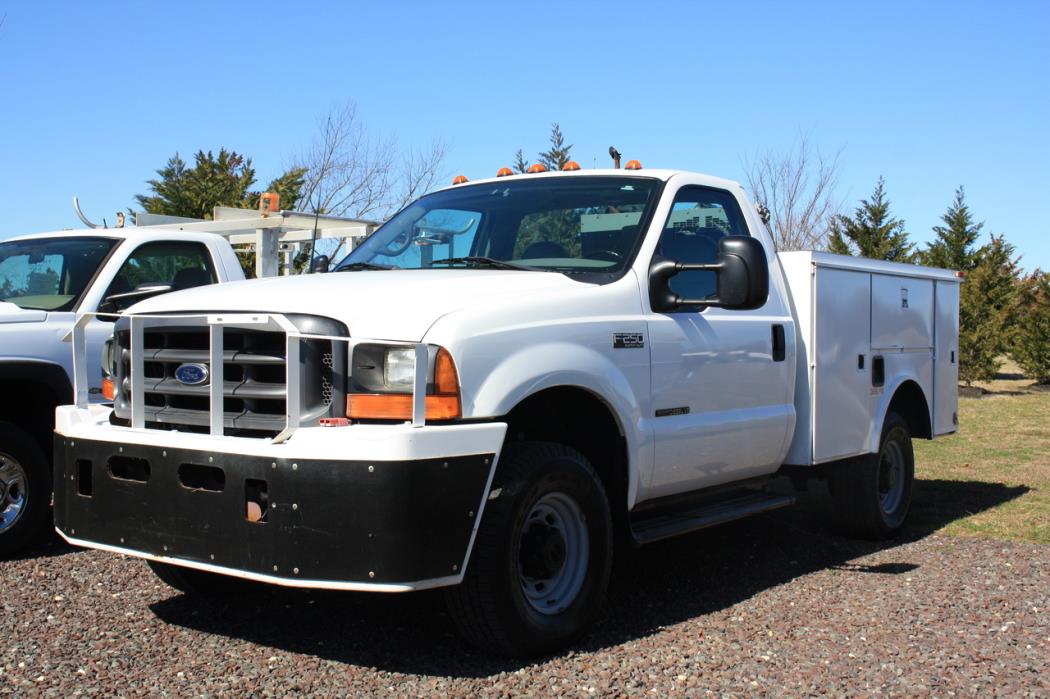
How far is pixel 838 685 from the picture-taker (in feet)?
13.9

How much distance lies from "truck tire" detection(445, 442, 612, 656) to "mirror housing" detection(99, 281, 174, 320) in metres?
3.26

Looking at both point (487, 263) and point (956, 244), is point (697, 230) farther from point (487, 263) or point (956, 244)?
point (956, 244)

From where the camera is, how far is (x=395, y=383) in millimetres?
3979

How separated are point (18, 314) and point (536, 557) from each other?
367 centimetres

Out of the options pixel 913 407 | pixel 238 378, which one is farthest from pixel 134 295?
pixel 913 407

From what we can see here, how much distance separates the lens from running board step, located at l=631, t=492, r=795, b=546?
516cm

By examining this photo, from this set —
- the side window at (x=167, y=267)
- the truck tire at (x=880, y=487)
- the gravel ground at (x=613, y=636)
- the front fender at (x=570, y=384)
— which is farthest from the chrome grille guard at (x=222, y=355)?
the truck tire at (x=880, y=487)

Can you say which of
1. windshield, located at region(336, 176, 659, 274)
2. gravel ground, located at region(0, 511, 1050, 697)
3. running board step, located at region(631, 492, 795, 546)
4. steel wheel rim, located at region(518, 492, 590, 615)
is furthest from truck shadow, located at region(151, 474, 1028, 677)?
windshield, located at region(336, 176, 659, 274)

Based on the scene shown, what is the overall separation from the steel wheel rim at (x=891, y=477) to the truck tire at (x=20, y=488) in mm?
5217

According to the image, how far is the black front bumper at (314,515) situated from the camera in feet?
12.5

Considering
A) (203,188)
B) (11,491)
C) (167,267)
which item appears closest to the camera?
(11,491)

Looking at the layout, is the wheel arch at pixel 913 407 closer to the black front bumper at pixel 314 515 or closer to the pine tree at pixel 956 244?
the black front bumper at pixel 314 515

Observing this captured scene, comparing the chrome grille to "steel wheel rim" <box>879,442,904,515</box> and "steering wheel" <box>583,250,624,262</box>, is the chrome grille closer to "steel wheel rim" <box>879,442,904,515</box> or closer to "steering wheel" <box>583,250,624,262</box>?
"steering wheel" <box>583,250,624,262</box>

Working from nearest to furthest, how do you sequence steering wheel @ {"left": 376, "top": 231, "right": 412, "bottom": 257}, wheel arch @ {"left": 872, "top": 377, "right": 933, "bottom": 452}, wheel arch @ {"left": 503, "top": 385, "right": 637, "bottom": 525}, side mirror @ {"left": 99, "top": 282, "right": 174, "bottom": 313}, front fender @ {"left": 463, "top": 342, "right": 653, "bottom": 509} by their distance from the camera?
front fender @ {"left": 463, "top": 342, "right": 653, "bottom": 509}, wheel arch @ {"left": 503, "top": 385, "right": 637, "bottom": 525}, steering wheel @ {"left": 376, "top": 231, "right": 412, "bottom": 257}, side mirror @ {"left": 99, "top": 282, "right": 174, "bottom": 313}, wheel arch @ {"left": 872, "top": 377, "right": 933, "bottom": 452}
